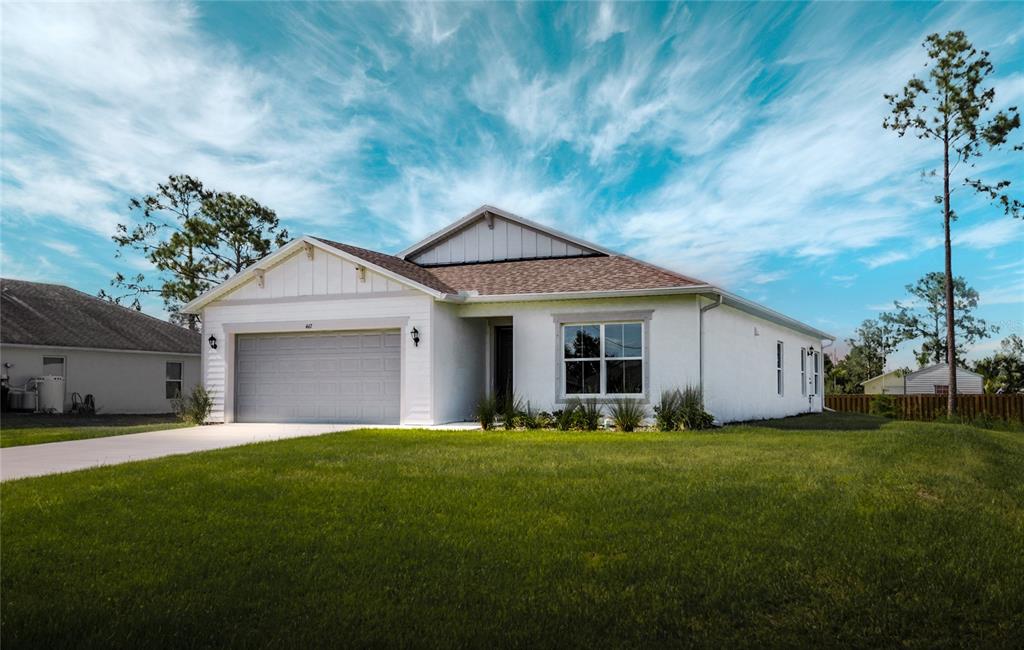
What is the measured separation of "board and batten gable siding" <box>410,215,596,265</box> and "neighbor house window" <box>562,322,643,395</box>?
425 centimetres

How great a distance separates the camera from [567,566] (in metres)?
5.55

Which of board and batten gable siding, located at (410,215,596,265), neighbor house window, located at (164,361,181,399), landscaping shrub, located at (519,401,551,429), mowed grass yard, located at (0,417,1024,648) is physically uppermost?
board and batten gable siding, located at (410,215,596,265)

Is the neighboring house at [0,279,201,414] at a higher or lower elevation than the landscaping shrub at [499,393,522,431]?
higher

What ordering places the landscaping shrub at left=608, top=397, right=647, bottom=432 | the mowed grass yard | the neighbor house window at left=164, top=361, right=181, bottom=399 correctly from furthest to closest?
the neighbor house window at left=164, top=361, right=181, bottom=399
the landscaping shrub at left=608, top=397, right=647, bottom=432
the mowed grass yard

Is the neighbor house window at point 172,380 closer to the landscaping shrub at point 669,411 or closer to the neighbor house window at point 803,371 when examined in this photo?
the landscaping shrub at point 669,411

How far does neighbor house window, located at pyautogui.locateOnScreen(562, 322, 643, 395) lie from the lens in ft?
54.3

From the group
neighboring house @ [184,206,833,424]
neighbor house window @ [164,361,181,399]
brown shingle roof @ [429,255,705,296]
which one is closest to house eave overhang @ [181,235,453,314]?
neighboring house @ [184,206,833,424]

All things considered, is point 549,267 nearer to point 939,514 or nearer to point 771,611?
point 939,514

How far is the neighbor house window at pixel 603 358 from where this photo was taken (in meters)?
16.5

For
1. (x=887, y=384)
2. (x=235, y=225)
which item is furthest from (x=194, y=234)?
(x=887, y=384)

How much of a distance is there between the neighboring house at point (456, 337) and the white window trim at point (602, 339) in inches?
1.2

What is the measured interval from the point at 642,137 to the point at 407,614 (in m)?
16.3

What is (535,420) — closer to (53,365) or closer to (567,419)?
(567,419)

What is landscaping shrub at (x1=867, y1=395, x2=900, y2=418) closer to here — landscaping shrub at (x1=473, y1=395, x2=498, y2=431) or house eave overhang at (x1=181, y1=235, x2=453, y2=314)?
landscaping shrub at (x1=473, y1=395, x2=498, y2=431)
